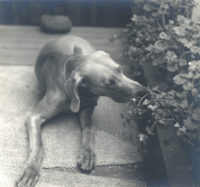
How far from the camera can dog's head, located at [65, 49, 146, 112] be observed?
101 inches

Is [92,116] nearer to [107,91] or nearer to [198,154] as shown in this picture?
[107,91]

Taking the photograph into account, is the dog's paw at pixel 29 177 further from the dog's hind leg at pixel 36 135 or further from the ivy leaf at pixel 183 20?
the ivy leaf at pixel 183 20

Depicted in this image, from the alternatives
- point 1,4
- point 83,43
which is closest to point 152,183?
point 83,43

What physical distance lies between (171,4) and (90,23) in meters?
2.30

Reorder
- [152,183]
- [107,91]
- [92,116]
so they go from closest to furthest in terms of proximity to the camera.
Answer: [152,183] < [107,91] < [92,116]

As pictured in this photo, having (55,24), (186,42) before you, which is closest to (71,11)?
(55,24)

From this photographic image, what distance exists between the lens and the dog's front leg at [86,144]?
8.57 ft

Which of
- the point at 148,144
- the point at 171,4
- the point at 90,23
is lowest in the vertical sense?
the point at 90,23

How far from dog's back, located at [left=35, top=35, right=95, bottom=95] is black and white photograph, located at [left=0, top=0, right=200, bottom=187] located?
10 mm

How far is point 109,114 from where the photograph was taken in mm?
3289

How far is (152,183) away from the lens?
2404 mm

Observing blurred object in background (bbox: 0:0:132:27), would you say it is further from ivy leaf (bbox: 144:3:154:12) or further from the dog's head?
the dog's head

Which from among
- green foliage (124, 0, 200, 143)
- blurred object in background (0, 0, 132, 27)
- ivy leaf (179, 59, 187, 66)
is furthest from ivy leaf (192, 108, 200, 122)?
blurred object in background (0, 0, 132, 27)

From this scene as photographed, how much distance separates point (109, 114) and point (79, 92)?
2.27 feet
